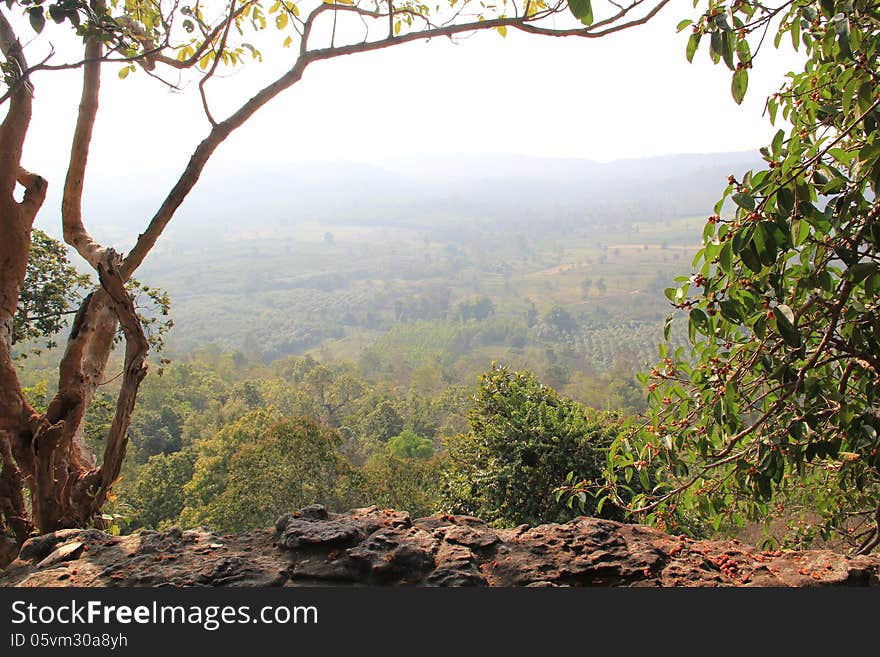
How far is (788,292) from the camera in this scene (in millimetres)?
2160

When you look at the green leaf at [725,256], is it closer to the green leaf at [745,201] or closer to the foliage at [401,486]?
the green leaf at [745,201]

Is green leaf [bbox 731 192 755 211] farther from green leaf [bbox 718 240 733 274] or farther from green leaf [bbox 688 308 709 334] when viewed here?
green leaf [bbox 688 308 709 334]

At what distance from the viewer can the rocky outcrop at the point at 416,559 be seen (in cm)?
276

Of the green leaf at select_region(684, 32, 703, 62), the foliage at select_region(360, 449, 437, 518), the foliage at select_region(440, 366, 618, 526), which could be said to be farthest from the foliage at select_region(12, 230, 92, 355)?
the foliage at select_region(360, 449, 437, 518)

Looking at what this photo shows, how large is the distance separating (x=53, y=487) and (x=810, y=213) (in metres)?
4.27

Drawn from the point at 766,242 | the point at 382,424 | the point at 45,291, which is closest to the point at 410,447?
the point at 382,424

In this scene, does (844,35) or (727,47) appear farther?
(727,47)

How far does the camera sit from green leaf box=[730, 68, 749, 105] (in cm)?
212

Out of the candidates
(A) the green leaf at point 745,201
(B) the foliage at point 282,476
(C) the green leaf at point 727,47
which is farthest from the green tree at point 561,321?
(A) the green leaf at point 745,201

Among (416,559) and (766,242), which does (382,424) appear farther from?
(766,242)

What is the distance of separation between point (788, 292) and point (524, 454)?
7814 millimetres

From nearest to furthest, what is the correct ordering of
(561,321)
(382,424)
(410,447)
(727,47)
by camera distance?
(727,47)
(410,447)
(382,424)
(561,321)

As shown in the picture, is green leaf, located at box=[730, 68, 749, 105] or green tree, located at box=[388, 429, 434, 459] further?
green tree, located at box=[388, 429, 434, 459]

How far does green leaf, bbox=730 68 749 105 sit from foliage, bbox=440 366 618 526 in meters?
6.85
